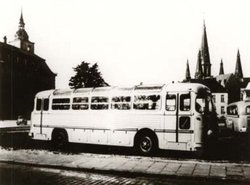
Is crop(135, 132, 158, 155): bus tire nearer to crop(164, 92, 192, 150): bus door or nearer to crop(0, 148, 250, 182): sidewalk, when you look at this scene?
crop(164, 92, 192, 150): bus door

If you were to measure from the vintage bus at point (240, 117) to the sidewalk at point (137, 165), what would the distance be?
10077mm

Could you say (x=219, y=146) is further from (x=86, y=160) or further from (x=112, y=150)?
(x=86, y=160)

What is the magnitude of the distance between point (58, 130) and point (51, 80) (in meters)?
56.1

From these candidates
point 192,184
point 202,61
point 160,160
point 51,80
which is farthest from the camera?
point 202,61

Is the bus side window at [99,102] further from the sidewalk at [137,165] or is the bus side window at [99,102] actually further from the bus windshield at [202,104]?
the bus windshield at [202,104]

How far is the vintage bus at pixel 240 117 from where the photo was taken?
20.0 metres

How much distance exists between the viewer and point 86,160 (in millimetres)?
11320

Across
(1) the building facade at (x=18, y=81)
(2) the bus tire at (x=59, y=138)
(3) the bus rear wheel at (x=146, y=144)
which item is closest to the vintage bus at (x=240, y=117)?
(3) the bus rear wheel at (x=146, y=144)

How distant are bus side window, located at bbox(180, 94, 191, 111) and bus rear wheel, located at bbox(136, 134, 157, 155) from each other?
63.1 inches

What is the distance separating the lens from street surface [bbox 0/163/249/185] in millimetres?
8172

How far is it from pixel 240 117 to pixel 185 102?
381 inches

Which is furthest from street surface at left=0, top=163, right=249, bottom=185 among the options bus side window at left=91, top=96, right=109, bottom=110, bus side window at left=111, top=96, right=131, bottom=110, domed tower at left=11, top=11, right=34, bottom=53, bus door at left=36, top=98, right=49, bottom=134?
domed tower at left=11, top=11, right=34, bottom=53

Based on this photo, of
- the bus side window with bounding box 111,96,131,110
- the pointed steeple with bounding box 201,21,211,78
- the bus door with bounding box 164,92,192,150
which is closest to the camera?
the bus door with bounding box 164,92,192,150

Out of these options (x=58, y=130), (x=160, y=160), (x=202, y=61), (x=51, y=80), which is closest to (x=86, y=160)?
(x=160, y=160)
